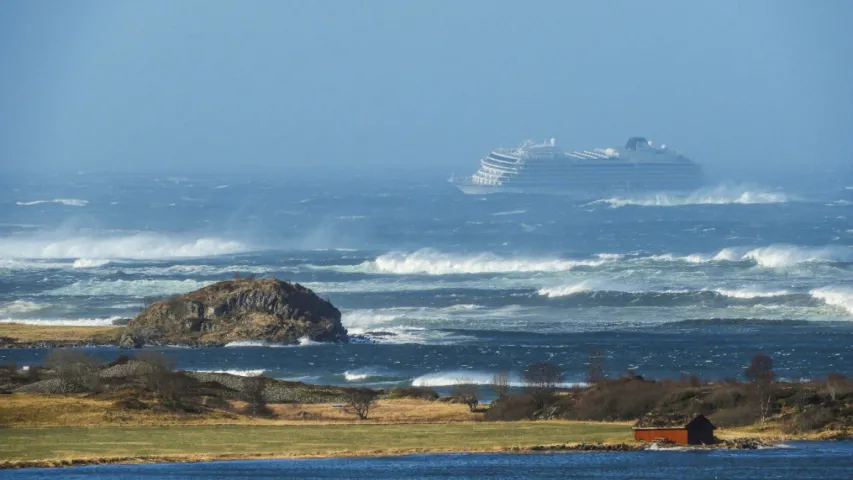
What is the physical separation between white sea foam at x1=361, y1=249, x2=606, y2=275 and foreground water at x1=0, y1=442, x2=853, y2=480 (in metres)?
55.9

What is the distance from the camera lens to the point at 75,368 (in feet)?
189

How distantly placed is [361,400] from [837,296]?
33.8 m

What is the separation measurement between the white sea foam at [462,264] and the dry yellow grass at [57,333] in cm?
2981

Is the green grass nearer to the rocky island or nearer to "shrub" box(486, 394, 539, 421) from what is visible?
"shrub" box(486, 394, 539, 421)

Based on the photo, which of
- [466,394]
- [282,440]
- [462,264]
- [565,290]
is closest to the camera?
[282,440]

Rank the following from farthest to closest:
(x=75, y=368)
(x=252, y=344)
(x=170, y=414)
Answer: (x=252, y=344) → (x=75, y=368) → (x=170, y=414)

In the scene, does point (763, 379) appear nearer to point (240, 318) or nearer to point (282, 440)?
point (282, 440)

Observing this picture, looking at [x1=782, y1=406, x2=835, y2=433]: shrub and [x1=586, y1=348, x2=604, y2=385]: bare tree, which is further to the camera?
[x1=586, y1=348, x2=604, y2=385]: bare tree

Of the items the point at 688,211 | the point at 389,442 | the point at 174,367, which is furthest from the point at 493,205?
the point at 389,442

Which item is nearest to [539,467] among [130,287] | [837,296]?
[837,296]

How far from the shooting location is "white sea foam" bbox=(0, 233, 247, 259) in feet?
379

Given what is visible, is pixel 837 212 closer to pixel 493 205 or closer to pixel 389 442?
pixel 493 205

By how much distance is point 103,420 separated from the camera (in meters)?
52.0

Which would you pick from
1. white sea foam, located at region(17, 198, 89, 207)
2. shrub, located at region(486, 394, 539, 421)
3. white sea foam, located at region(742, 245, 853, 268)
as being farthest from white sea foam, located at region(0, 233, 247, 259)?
shrub, located at region(486, 394, 539, 421)
